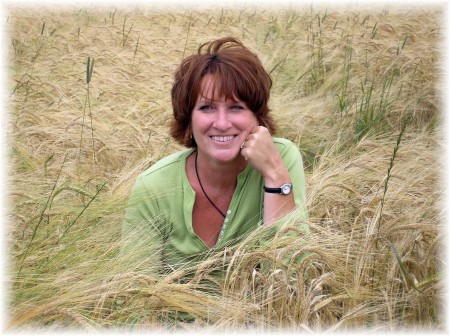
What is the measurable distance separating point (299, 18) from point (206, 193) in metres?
→ 4.87

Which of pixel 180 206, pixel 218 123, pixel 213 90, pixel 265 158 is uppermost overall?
pixel 213 90

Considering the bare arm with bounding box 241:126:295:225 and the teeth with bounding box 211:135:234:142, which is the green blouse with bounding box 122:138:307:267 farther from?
the teeth with bounding box 211:135:234:142

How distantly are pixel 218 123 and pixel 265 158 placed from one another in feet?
0.72

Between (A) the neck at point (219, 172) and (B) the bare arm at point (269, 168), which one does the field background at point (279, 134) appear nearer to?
(B) the bare arm at point (269, 168)

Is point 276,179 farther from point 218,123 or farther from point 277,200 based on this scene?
point 218,123

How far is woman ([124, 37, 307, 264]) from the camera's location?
8.07 feet

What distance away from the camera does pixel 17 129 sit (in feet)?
12.5

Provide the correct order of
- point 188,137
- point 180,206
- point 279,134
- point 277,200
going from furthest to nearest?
point 279,134
point 188,137
point 180,206
point 277,200

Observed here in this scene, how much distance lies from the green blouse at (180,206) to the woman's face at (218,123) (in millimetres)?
150

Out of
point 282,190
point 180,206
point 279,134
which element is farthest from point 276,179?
point 279,134

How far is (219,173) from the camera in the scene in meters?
2.60

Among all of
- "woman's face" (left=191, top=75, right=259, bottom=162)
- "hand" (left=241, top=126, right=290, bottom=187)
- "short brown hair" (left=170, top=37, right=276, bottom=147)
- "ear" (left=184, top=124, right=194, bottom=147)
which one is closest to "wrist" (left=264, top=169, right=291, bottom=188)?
"hand" (left=241, top=126, right=290, bottom=187)

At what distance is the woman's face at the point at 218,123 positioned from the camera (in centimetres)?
246

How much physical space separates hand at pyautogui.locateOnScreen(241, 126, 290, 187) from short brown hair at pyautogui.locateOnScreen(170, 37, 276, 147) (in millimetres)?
159
